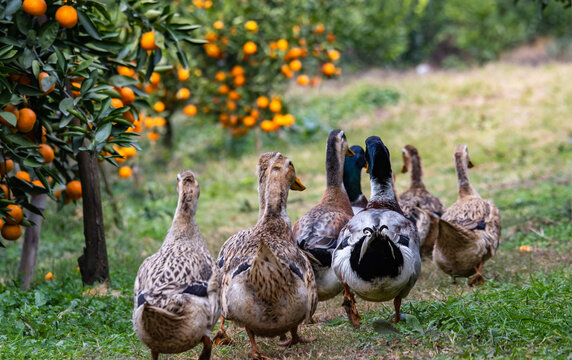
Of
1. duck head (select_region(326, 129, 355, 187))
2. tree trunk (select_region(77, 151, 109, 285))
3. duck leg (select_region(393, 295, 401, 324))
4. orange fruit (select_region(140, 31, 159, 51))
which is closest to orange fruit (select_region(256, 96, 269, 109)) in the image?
duck head (select_region(326, 129, 355, 187))

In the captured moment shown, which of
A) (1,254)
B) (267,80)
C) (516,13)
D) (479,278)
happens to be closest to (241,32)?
(267,80)

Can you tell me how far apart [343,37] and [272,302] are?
12151 millimetres

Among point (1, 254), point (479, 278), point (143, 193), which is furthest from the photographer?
point (143, 193)

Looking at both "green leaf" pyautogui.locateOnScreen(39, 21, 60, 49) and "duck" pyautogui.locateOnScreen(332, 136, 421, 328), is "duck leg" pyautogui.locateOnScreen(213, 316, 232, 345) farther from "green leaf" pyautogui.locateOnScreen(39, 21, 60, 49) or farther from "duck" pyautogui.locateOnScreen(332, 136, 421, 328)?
"green leaf" pyautogui.locateOnScreen(39, 21, 60, 49)

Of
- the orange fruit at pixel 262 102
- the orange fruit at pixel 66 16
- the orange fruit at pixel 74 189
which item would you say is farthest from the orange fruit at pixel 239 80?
the orange fruit at pixel 66 16

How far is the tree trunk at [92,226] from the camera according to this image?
6.38 metres

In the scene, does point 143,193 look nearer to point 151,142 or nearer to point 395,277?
point 151,142

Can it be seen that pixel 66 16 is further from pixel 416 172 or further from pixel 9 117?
pixel 416 172

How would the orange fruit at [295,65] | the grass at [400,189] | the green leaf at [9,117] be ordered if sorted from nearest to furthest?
the grass at [400,189] → the green leaf at [9,117] → the orange fruit at [295,65]

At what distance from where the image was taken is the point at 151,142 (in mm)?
16281

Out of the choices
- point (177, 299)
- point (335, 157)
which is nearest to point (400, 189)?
point (335, 157)

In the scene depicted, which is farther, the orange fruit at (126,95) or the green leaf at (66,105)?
the orange fruit at (126,95)

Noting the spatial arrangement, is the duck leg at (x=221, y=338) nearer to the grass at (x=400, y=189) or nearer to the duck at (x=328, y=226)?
the grass at (x=400, y=189)

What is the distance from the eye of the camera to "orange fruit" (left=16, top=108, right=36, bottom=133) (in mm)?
5363
